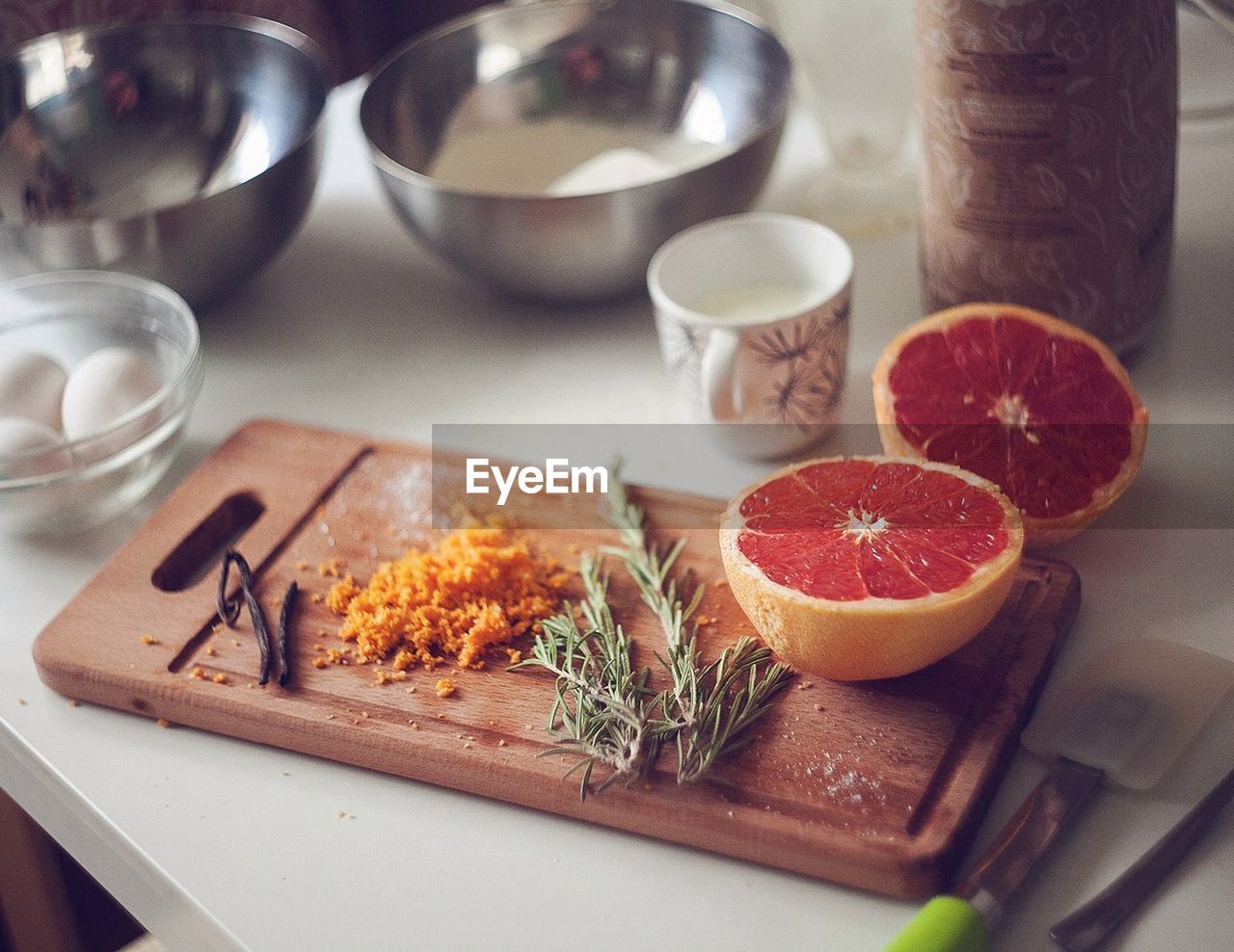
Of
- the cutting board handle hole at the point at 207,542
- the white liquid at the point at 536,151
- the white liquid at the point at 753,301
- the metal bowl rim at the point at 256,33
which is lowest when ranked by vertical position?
the cutting board handle hole at the point at 207,542

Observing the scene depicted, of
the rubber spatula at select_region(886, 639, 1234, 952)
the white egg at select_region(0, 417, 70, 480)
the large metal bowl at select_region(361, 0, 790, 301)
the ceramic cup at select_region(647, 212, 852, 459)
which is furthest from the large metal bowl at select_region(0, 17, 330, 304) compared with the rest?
the rubber spatula at select_region(886, 639, 1234, 952)

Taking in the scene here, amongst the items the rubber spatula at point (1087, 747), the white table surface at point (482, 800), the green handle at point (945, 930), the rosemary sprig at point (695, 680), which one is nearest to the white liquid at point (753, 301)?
the white table surface at point (482, 800)

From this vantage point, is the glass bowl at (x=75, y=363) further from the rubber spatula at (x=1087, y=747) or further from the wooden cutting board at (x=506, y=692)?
the rubber spatula at (x=1087, y=747)

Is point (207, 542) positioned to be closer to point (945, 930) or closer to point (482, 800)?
point (482, 800)

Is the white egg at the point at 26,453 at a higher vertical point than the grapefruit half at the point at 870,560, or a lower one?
lower

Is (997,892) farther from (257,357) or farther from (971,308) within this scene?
(257,357)

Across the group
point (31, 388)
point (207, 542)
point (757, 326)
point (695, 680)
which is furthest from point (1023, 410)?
point (31, 388)
